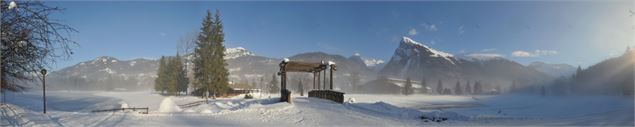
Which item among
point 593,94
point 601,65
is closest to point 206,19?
point 593,94

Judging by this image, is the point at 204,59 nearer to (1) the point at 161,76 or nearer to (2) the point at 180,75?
(2) the point at 180,75

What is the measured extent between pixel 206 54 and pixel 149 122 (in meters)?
35.4

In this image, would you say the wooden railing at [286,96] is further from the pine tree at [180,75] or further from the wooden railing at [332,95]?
the pine tree at [180,75]

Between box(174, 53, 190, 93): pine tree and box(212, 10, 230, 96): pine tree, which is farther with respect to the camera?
box(174, 53, 190, 93): pine tree

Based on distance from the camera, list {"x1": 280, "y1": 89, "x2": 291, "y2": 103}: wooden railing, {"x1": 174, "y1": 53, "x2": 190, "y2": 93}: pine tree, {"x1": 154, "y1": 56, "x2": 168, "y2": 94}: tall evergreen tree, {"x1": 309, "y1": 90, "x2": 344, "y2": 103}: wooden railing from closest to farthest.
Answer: {"x1": 280, "y1": 89, "x2": 291, "y2": 103}: wooden railing < {"x1": 309, "y1": 90, "x2": 344, "y2": 103}: wooden railing < {"x1": 174, "y1": 53, "x2": 190, "y2": 93}: pine tree < {"x1": 154, "y1": 56, "x2": 168, "y2": 94}: tall evergreen tree

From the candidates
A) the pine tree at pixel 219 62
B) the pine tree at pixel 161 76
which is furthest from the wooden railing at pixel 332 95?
the pine tree at pixel 161 76

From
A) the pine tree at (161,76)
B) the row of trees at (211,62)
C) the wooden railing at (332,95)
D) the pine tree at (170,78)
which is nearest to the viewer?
the wooden railing at (332,95)

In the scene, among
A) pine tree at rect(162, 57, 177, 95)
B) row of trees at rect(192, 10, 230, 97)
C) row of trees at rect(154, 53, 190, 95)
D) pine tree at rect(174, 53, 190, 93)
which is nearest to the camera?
row of trees at rect(192, 10, 230, 97)

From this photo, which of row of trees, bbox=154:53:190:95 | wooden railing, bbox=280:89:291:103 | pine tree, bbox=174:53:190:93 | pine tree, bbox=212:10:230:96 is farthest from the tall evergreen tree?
wooden railing, bbox=280:89:291:103

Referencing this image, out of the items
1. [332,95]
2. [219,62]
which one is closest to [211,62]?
[219,62]

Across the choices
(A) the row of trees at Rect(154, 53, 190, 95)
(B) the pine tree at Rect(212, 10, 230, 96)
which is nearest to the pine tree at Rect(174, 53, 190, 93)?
(A) the row of trees at Rect(154, 53, 190, 95)

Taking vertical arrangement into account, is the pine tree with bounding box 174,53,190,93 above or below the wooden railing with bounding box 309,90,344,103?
above

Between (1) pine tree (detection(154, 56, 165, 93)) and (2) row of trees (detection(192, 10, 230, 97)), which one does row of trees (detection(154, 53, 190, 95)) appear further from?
(2) row of trees (detection(192, 10, 230, 97))

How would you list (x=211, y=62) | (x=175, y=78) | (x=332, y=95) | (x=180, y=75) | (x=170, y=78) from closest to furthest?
(x=332, y=95), (x=211, y=62), (x=175, y=78), (x=180, y=75), (x=170, y=78)
